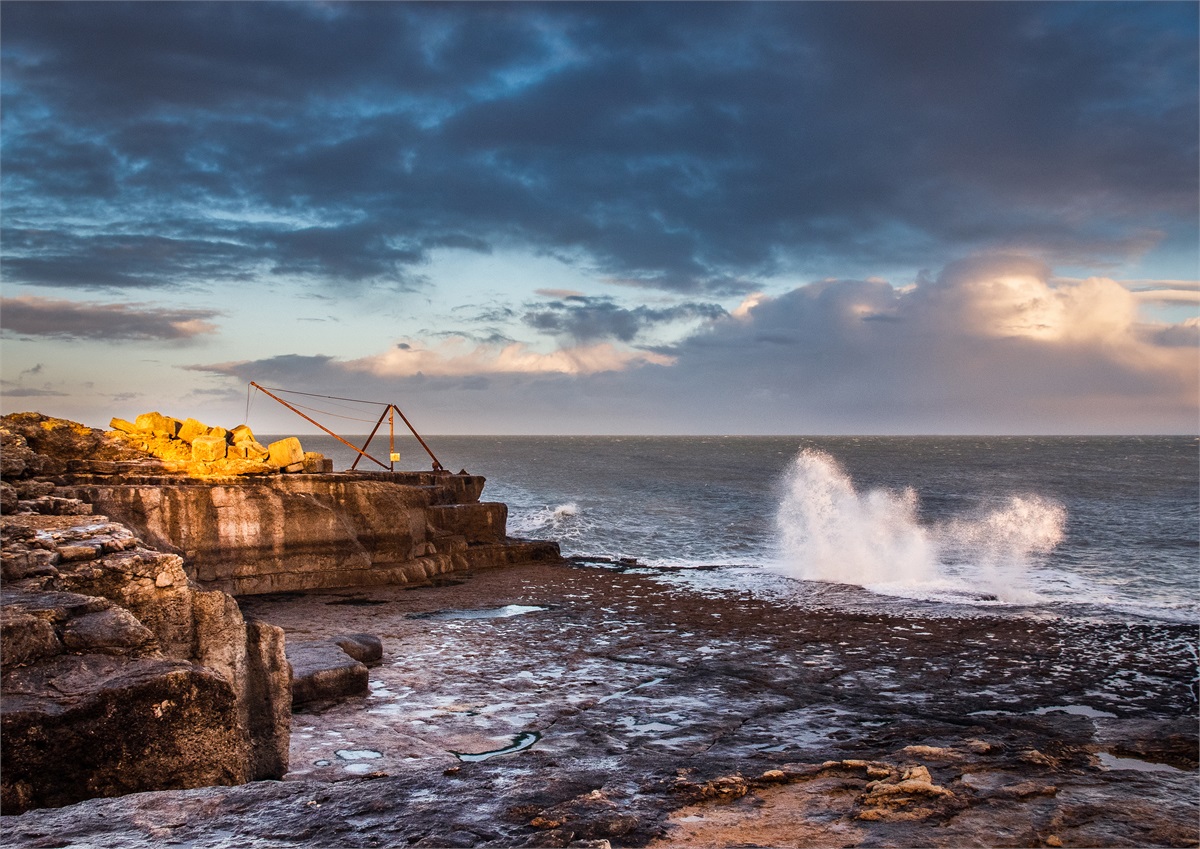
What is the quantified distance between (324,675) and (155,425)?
48.2 feet

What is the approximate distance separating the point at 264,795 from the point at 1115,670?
13.8 m

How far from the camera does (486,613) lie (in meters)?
18.8

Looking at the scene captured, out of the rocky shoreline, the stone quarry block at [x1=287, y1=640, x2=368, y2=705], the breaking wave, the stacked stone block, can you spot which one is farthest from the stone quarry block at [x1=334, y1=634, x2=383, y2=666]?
the breaking wave

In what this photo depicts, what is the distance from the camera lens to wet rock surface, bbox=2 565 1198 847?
642 cm

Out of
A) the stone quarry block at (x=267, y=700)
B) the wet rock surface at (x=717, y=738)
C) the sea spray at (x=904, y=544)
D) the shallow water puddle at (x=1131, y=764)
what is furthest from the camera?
the sea spray at (x=904, y=544)

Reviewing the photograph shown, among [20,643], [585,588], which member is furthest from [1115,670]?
[20,643]

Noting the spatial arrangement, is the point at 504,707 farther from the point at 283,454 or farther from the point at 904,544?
the point at 904,544

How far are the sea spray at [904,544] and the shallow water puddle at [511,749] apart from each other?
1442 cm

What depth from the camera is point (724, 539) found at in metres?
34.1

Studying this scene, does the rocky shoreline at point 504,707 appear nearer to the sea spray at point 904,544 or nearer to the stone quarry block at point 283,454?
the stone quarry block at point 283,454

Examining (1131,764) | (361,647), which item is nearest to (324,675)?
(361,647)

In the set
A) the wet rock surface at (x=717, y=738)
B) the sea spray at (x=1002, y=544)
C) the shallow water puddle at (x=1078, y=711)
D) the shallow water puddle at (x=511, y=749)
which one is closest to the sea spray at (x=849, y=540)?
the sea spray at (x=1002, y=544)

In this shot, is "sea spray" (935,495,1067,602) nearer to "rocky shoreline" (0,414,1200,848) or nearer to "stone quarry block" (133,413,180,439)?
"rocky shoreline" (0,414,1200,848)

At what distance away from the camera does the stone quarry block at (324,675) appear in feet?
36.1
